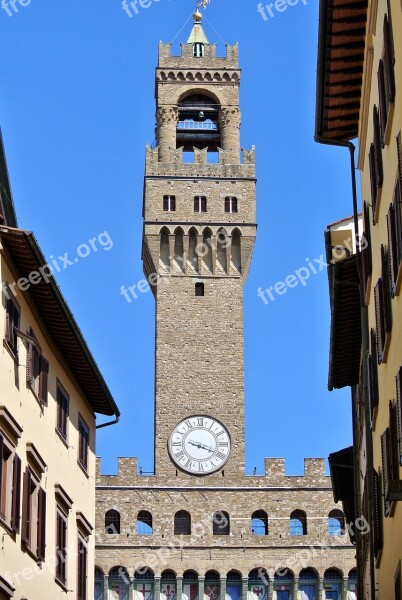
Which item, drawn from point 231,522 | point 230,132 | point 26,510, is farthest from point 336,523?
point 26,510

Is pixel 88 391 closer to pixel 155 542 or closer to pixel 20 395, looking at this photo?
pixel 20 395

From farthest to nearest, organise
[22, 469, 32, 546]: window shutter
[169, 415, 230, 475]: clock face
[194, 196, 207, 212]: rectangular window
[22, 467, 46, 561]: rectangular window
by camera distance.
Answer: [194, 196, 207, 212]: rectangular window
[169, 415, 230, 475]: clock face
[22, 467, 46, 561]: rectangular window
[22, 469, 32, 546]: window shutter

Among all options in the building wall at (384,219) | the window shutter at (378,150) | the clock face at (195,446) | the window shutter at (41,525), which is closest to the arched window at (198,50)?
the clock face at (195,446)

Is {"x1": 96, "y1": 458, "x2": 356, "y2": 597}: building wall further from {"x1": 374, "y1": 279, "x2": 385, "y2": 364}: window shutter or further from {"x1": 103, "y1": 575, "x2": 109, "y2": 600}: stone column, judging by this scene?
{"x1": 374, "y1": 279, "x2": 385, "y2": 364}: window shutter

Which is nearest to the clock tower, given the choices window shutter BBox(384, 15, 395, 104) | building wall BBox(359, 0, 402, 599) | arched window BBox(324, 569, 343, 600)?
arched window BBox(324, 569, 343, 600)

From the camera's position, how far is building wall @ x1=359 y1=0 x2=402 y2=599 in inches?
822

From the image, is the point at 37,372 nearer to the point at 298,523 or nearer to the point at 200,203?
the point at 298,523

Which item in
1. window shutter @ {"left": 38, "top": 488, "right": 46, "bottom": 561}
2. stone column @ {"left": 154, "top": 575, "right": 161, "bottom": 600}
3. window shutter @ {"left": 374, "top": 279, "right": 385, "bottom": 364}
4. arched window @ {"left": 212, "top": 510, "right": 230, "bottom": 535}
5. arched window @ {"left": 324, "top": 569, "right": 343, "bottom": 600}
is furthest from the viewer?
arched window @ {"left": 212, "top": 510, "right": 230, "bottom": 535}

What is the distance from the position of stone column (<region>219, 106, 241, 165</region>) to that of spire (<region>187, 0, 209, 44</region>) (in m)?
5.31

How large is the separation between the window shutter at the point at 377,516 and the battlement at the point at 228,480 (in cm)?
4145

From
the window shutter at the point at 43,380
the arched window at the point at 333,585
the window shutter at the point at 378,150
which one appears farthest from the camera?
the arched window at the point at 333,585

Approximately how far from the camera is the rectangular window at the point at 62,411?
101 feet

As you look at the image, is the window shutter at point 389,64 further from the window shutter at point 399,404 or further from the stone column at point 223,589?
the stone column at point 223,589

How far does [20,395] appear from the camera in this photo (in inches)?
1060
